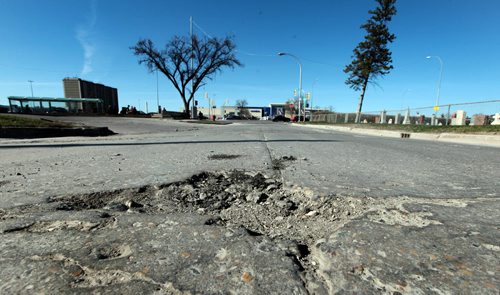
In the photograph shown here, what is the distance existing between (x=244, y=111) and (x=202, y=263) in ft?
361

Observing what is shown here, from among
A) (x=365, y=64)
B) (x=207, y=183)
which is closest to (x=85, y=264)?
(x=207, y=183)

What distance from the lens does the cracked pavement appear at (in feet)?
3.51

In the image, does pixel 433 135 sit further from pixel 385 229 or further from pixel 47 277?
A: pixel 47 277

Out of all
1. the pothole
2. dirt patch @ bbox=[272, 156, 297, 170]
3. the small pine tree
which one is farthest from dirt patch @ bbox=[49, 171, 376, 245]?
the small pine tree

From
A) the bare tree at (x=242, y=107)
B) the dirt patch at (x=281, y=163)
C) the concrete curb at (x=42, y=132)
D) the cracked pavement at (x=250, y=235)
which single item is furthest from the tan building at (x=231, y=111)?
the cracked pavement at (x=250, y=235)

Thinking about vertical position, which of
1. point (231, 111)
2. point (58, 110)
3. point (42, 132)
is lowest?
point (42, 132)

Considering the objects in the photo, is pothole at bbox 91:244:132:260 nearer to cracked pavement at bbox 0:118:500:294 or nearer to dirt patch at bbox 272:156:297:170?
cracked pavement at bbox 0:118:500:294

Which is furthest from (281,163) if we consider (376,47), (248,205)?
(376,47)

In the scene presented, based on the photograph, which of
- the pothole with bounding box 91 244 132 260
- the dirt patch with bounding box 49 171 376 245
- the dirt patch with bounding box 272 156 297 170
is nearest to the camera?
the pothole with bounding box 91 244 132 260

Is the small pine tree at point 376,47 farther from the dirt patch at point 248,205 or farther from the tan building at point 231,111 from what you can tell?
the tan building at point 231,111

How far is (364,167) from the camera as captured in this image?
11.6 ft

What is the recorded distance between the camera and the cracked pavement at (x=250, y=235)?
1071 mm

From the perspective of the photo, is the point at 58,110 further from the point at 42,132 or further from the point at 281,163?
the point at 281,163

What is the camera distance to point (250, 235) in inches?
57.6
